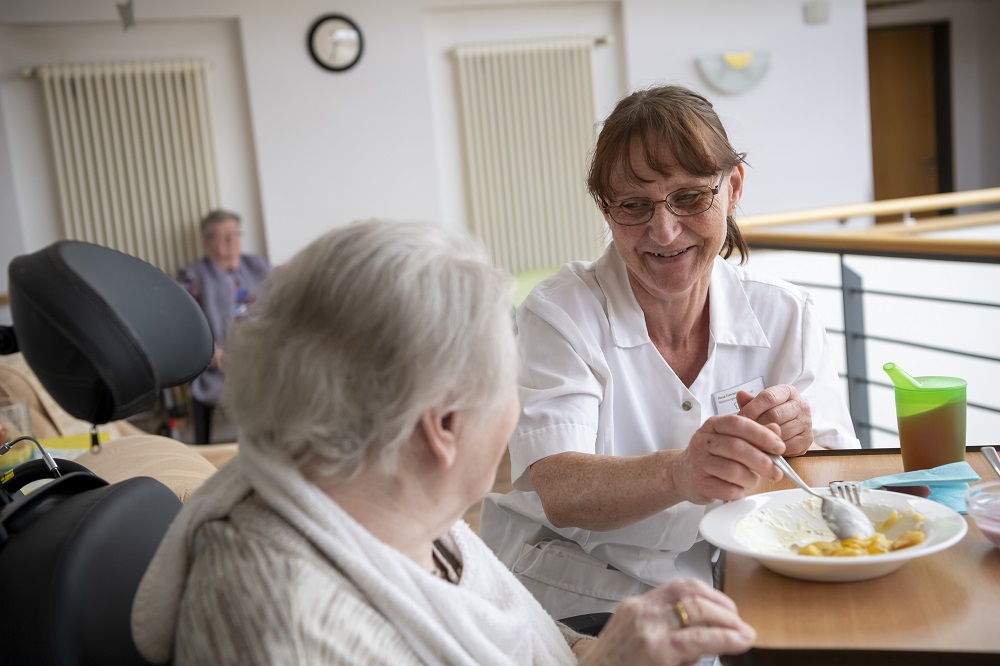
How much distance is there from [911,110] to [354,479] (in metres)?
8.98

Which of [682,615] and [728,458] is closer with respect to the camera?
[682,615]

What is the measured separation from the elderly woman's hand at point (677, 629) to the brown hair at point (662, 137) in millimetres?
775

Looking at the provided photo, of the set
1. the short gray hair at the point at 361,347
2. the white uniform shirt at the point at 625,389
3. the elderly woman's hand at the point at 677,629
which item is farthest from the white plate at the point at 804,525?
the short gray hair at the point at 361,347

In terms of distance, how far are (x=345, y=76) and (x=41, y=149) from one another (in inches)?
73.5

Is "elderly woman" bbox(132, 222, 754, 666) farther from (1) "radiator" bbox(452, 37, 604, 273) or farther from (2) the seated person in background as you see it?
(1) "radiator" bbox(452, 37, 604, 273)

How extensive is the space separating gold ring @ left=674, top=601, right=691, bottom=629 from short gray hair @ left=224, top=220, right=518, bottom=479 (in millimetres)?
262

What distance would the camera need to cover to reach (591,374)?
1515mm

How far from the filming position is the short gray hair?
A: 0.79m

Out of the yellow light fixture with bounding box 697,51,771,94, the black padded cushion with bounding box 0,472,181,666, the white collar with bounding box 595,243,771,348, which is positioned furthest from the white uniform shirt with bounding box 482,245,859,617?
the yellow light fixture with bounding box 697,51,771,94

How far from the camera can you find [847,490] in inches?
46.6

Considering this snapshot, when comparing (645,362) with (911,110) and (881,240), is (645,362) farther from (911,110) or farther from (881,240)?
(911,110)

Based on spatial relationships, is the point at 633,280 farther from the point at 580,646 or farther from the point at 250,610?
the point at 250,610

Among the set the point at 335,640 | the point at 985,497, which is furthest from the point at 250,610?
the point at 985,497

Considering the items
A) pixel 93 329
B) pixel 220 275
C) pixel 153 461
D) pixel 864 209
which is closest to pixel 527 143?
pixel 220 275
